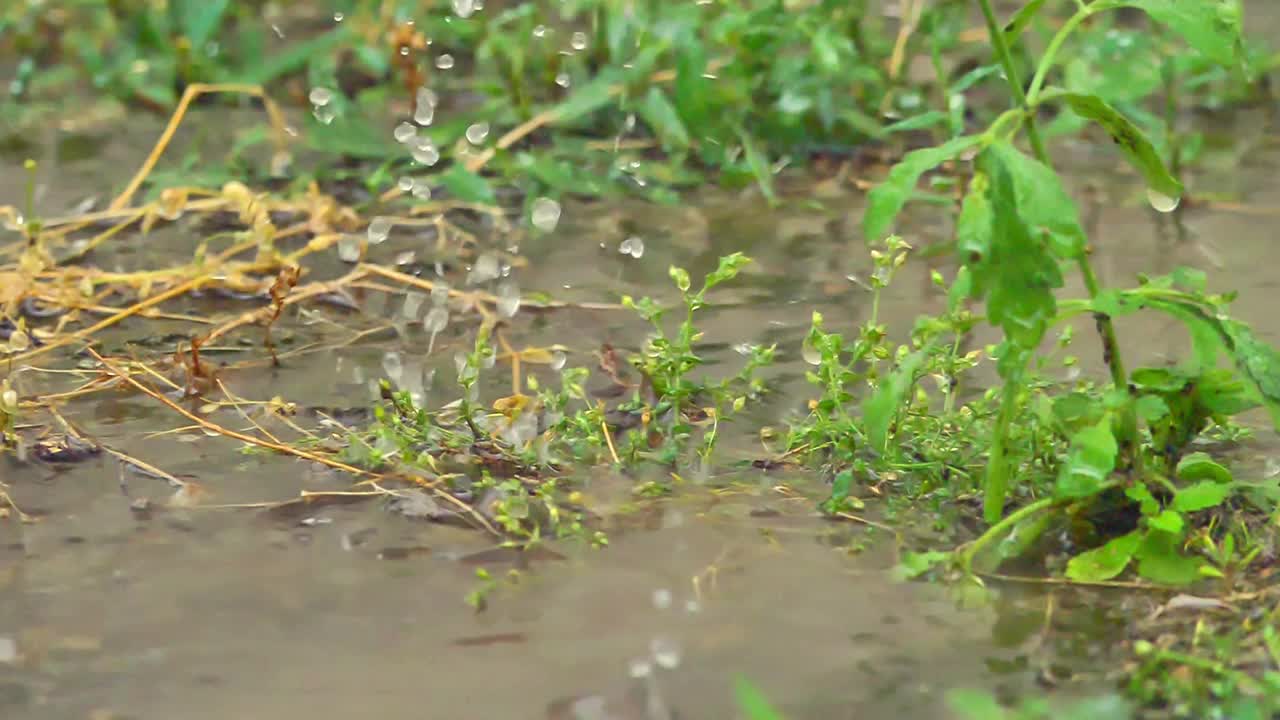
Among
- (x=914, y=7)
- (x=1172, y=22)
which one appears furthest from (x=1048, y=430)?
(x=914, y=7)

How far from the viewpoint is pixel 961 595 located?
2.10m

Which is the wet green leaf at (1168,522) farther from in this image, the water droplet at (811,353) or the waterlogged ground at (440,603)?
the water droplet at (811,353)

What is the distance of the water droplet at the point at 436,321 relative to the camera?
3.05m

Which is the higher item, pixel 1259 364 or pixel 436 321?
pixel 1259 364

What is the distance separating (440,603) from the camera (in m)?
2.12

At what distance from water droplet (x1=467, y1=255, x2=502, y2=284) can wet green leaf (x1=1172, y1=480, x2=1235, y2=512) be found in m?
1.56

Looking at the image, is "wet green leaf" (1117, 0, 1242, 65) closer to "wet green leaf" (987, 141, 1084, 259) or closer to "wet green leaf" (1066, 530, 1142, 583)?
"wet green leaf" (987, 141, 1084, 259)

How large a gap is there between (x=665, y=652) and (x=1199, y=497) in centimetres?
67

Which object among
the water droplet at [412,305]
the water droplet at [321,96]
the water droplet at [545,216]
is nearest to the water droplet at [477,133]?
the water droplet at [545,216]

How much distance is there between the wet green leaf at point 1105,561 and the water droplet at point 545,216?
68.6 inches

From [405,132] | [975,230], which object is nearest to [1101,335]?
[975,230]

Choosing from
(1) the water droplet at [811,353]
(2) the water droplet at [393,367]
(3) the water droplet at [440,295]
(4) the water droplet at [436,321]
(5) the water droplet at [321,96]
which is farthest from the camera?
(5) the water droplet at [321,96]

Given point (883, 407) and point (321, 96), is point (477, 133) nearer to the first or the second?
point (321, 96)

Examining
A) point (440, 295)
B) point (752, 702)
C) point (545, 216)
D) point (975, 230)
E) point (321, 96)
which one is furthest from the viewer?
point (321, 96)
